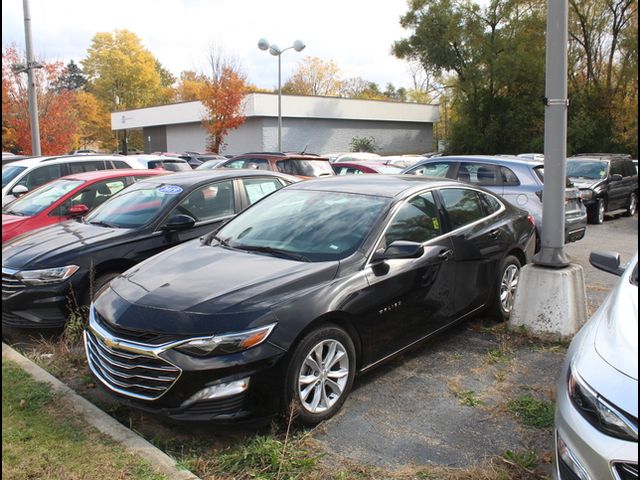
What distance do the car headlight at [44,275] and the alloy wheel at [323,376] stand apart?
2908 mm

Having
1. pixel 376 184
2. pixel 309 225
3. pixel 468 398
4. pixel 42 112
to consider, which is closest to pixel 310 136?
pixel 42 112

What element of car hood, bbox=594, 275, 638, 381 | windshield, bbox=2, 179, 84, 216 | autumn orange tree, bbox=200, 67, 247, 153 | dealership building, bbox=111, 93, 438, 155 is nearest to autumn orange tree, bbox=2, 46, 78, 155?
autumn orange tree, bbox=200, 67, 247, 153

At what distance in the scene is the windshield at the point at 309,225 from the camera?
4.39m

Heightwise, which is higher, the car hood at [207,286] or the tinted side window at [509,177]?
the tinted side window at [509,177]

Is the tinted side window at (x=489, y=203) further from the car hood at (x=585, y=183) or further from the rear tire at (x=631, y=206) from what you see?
the rear tire at (x=631, y=206)

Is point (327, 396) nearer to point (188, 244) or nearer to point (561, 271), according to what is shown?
point (188, 244)

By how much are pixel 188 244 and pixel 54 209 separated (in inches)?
138

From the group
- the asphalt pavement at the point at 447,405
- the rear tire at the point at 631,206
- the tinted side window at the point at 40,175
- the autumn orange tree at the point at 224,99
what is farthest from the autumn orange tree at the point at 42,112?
the asphalt pavement at the point at 447,405

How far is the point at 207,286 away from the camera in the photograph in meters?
3.89

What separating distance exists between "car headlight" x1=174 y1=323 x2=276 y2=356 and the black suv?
1205 centimetres

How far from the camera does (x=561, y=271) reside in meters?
5.39

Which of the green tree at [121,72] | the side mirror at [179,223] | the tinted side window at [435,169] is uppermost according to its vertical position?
the green tree at [121,72]

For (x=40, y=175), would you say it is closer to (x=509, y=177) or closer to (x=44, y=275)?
(x=44, y=275)

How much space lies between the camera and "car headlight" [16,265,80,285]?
543 cm
